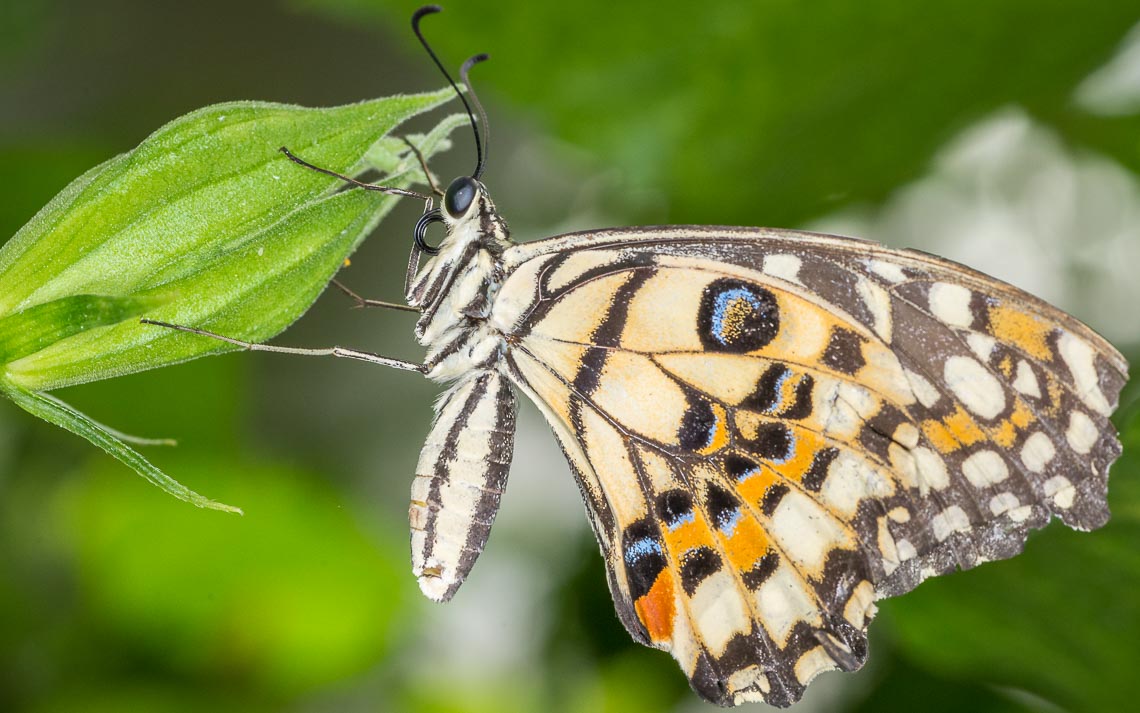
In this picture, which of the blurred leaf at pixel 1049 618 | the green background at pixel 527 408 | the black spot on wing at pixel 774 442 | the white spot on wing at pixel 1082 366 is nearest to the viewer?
the white spot on wing at pixel 1082 366

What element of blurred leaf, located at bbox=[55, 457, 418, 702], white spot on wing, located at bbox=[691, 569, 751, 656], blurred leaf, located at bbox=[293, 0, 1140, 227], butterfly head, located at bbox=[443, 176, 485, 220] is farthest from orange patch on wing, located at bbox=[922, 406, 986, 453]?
blurred leaf, located at bbox=[55, 457, 418, 702]

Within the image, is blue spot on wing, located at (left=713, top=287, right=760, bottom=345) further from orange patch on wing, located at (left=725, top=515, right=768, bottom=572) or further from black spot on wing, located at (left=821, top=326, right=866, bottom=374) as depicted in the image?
orange patch on wing, located at (left=725, top=515, right=768, bottom=572)

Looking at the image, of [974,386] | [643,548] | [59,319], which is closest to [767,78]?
[974,386]

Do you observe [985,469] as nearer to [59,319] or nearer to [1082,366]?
[1082,366]

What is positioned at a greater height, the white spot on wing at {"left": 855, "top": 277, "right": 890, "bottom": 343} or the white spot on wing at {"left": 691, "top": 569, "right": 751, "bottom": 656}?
the white spot on wing at {"left": 855, "top": 277, "right": 890, "bottom": 343}

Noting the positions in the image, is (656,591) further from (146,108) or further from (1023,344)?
(146,108)

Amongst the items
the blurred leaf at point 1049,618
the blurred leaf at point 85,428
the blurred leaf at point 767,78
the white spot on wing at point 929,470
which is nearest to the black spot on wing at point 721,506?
the white spot on wing at point 929,470

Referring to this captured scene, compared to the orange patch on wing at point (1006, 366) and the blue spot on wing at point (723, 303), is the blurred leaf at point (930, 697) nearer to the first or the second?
the orange patch on wing at point (1006, 366)

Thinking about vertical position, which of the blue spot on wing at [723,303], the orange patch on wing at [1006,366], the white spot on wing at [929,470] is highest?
the blue spot on wing at [723,303]
